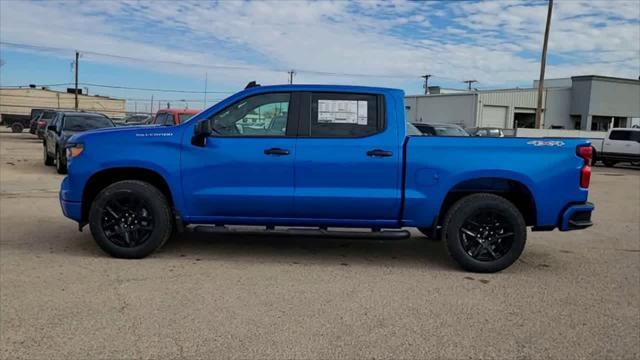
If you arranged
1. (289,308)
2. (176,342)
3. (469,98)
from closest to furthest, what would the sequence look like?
(176,342) → (289,308) → (469,98)

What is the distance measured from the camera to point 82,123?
1571 cm

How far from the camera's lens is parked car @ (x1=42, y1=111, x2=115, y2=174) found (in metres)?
14.9

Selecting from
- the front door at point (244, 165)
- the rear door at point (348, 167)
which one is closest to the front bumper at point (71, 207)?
the front door at point (244, 165)

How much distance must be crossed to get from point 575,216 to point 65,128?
13227mm

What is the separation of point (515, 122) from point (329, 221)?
1767 inches

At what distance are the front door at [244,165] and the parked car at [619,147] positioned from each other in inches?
855

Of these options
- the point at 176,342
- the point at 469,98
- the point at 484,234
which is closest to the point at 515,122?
the point at 469,98

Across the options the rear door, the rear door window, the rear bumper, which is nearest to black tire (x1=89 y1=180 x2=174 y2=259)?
the rear door

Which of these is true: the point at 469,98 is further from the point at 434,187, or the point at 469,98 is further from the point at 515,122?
the point at 434,187

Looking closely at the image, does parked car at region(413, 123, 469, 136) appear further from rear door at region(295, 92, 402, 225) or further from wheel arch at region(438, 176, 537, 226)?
rear door at region(295, 92, 402, 225)

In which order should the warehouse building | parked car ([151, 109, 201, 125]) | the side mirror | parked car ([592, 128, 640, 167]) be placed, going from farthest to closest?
the warehouse building
parked car ([592, 128, 640, 167])
parked car ([151, 109, 201, 125])
the side mirror

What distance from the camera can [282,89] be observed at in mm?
6273

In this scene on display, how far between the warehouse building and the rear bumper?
135 feet

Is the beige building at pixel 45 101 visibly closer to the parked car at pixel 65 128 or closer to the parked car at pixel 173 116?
the parked car at pixel 65 128
